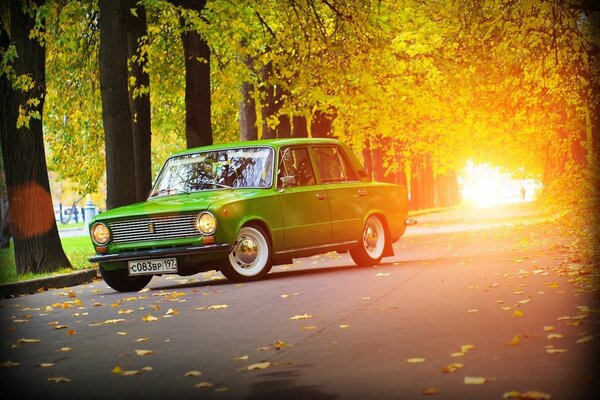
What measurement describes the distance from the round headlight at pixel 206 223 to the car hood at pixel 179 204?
10cm

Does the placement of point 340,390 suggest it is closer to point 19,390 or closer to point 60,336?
point 19,390

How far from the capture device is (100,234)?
51.2 ft

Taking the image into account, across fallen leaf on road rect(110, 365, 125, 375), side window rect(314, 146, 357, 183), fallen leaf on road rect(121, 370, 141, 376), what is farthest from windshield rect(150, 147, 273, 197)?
fallen leaf on road rect(121, 370, 141, 376)

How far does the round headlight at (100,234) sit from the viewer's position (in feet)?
50.9

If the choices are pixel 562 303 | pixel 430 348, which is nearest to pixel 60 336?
pixel 430 348

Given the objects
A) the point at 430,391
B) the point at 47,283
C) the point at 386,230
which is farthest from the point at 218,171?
the point at 430,391

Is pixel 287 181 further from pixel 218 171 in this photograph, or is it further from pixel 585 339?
pixel 585 339

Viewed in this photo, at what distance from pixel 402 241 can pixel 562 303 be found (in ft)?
56.5

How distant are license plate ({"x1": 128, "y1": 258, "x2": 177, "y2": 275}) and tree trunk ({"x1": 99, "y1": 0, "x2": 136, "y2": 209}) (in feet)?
18.7

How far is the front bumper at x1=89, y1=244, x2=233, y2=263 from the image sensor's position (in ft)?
48.1

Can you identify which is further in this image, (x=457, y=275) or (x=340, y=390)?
(x=457, y=275)

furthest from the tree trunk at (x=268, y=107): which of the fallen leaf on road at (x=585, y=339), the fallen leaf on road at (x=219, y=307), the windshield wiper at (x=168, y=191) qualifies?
the fallen leaf on road at (x=585, y=339)

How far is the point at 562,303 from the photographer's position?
421 inches

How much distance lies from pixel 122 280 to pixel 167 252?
→ 1288mm
